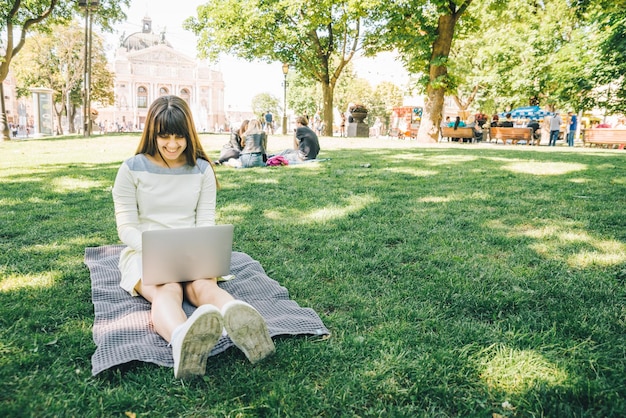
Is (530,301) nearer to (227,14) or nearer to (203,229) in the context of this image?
(203,229)

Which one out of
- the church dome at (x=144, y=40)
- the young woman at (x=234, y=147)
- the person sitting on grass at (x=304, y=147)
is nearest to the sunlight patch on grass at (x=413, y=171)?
the person sitting on grass at (x=304, y=147)

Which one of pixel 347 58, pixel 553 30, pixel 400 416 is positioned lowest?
pixel 400 416

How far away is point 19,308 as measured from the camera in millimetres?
2689

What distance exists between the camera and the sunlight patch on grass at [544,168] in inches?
332

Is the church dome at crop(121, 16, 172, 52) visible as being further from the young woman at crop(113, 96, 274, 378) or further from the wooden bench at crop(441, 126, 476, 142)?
the young woman at crop(113, 96, 274, 378)

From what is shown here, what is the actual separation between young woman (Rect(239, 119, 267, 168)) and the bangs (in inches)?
267

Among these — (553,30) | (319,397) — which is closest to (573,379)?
(319,397)

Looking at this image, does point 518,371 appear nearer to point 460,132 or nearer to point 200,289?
point 200,289

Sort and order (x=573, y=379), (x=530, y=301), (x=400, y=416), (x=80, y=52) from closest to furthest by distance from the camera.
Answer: (x=400, y=416) → (x=573, y=379) → (x=530, y=301) → (x=80, y=52)

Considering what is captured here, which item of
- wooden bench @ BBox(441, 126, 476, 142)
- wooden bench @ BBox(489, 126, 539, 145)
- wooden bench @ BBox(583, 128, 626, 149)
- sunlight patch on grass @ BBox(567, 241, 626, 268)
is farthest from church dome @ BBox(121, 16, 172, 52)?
sunlight patch on grass @ BBox(567, 241, 626, 268)

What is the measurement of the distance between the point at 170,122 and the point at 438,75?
54.1 ft

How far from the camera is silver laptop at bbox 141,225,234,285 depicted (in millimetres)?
2359

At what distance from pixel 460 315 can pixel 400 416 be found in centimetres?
108

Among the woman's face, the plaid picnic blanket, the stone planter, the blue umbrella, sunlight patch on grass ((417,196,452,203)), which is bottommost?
the plaid picnic blanket
